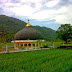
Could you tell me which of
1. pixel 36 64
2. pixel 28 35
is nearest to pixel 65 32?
pixel 28 35

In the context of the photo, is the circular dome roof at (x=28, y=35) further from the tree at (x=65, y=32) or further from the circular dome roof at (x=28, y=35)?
the tree at (x=65, y=32)

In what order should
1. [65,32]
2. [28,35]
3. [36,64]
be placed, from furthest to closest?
[65,32], [28,35], [36,64]

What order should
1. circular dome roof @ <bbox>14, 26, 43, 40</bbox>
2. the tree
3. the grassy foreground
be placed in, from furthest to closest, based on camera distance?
the tree → circular dome roof @ <bbox>14, 26, 43, 40</bbox> → the grassy foreground

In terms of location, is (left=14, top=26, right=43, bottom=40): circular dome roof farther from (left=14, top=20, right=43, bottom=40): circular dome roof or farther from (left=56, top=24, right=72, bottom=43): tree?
(left=56, top=24, right=72, bottom=43): tree

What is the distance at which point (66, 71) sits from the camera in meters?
5.16

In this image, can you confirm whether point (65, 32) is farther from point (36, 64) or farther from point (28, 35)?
point (36, 64)

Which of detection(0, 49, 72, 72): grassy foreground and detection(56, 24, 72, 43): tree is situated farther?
detection(56, 24, 72, 43): tree

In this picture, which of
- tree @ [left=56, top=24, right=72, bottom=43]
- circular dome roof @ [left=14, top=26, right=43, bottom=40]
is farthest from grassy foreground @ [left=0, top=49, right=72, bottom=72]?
tree @ [left=56, top=24, right=72, bottom=43]

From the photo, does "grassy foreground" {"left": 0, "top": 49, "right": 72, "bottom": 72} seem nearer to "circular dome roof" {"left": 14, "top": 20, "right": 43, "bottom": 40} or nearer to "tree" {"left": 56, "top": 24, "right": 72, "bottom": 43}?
"circular dome roof" {"left": 14, "top": 20, "right": 43, "bottom": 40}

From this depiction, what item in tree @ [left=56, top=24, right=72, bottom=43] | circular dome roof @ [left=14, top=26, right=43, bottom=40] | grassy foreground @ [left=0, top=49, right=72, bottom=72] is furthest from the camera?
tree @ [left=56, top=24, right=72, bottom=43]

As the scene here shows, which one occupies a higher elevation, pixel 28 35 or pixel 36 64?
pixel 28 35

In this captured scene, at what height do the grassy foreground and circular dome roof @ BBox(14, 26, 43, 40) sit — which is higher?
circular dome roof @ BBox(14, 26, 43, 40)

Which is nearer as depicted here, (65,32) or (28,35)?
(28,35)

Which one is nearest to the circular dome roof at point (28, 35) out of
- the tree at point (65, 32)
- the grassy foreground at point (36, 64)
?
the grassy foreground at point (36, 64)
